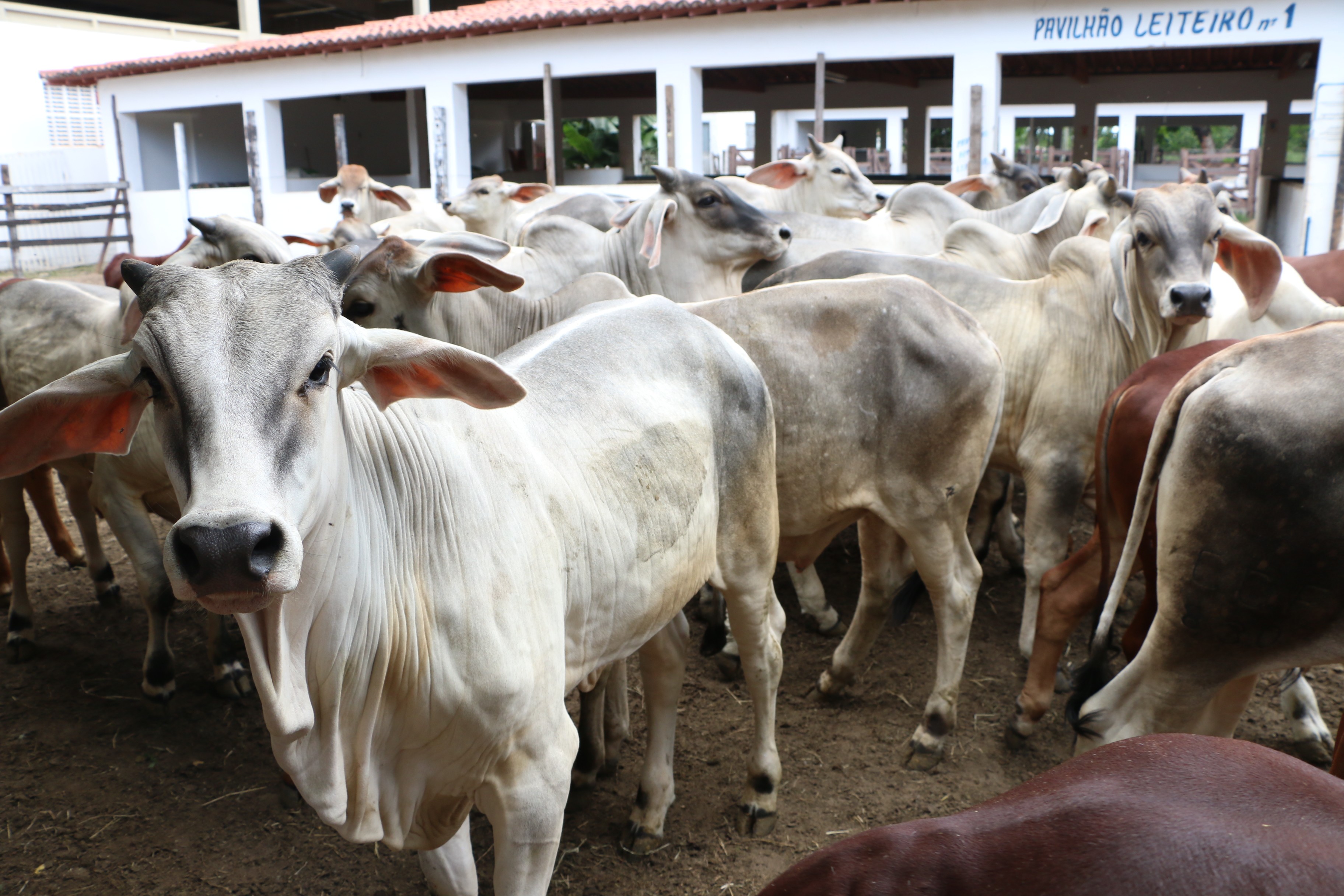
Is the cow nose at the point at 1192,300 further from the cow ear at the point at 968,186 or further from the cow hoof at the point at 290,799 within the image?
the cow ear at the point at 968,186

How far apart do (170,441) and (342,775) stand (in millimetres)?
755

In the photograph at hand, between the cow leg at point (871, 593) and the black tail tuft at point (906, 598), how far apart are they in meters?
0.03

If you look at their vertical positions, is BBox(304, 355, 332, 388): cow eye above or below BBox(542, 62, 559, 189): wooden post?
below

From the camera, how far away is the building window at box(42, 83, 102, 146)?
21797mm

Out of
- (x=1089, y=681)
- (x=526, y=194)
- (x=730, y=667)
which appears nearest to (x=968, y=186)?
(x=526, y=194)

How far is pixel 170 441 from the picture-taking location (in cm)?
181

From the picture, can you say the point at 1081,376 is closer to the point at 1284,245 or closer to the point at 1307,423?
the point at 1307,423

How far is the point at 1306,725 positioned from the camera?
404 centimetres

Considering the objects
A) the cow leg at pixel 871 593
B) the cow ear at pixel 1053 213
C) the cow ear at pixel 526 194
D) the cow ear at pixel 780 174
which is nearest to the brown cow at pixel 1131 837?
the cow leg at pixel 871 593

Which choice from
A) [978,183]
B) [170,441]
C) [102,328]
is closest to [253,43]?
[978,183]

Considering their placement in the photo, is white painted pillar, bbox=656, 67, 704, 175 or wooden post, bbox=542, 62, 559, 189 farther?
wooden post, bbox=542, 62, 559, 189

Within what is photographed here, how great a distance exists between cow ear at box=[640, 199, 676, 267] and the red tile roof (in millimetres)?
8645

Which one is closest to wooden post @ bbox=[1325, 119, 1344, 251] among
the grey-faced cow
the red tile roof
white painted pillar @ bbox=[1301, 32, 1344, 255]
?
white painted pillar @ bbox=[1301, 32, 1344, 255]

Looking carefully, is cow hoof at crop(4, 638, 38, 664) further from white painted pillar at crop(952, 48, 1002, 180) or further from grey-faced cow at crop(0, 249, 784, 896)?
white painted pillar at crop(952, 48, 1002, 180)
